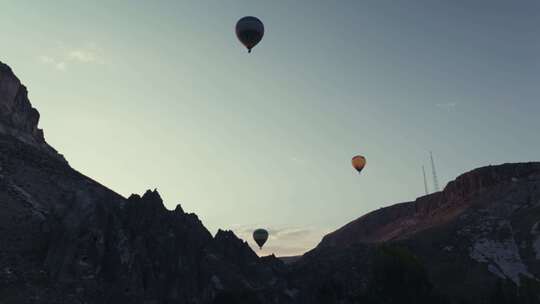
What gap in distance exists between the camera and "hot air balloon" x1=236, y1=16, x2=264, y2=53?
78625mm

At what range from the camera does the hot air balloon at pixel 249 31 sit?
78.6 metres

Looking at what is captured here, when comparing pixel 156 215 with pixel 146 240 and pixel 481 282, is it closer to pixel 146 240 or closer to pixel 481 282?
pixel 146 240

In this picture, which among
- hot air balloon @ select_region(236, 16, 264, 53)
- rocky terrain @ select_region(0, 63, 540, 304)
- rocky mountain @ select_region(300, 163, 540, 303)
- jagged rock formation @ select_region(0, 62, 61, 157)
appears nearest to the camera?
rocky terrain @ select_region(0, 63, 540, 304)

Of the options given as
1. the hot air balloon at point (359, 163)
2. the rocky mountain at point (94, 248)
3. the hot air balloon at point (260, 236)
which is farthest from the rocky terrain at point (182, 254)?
the hot air balloon at point (359, 163)

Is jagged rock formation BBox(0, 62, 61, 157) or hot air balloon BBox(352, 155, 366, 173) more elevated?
jagged rock formation BBox(0, 62, 61, 157)

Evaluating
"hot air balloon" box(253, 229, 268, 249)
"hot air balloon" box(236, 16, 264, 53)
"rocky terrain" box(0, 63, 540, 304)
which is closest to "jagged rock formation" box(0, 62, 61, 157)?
"rocky terrain" box(0, 63, 540, 304)

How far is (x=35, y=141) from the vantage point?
12331cm

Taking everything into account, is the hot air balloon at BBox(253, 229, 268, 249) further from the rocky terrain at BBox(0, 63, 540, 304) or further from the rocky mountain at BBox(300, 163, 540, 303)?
the rocky mountain at BBox(300, 163, 540, 303)

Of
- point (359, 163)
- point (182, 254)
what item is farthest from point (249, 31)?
point (359, 163)

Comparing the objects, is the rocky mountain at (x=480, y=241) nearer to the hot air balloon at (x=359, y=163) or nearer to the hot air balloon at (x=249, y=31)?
the hot air balloon at (x=359, y=163)

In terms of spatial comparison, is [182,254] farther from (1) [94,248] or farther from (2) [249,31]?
(2) [249,31]

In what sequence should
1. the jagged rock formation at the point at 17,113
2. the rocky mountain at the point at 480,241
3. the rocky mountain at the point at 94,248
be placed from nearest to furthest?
the rocky mountain at the point at 94,248
the rocky mountain at the point at 480,241
the jagged rock formation at the point at 17,113

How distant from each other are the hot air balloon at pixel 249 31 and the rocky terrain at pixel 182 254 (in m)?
31.3

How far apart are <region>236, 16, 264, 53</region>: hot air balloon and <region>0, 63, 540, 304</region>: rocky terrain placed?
103ft
